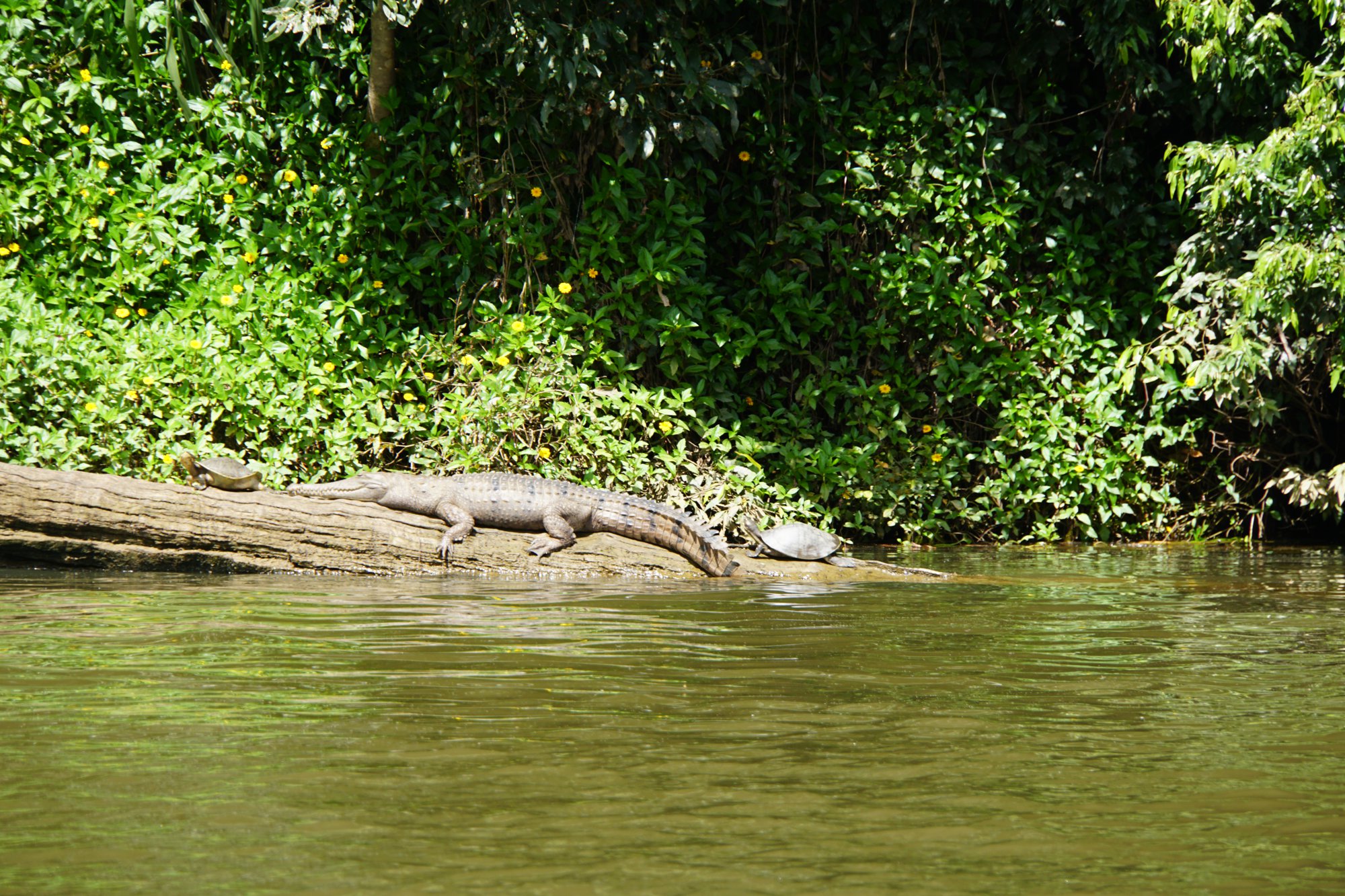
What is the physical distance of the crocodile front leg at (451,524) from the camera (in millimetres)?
7312

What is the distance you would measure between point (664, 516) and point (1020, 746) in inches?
173

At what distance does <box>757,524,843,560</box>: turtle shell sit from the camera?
7.64 meters

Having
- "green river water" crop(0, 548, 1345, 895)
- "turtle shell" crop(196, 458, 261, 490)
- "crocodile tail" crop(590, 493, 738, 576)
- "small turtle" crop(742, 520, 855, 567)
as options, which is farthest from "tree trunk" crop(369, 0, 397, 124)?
"green river water" crop(0, 548, 1345, 895)

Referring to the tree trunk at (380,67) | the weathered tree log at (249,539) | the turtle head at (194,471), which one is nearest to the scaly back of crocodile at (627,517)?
the weathered tree log at (249,539)

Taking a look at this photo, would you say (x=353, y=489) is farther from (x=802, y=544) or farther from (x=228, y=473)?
(x=802, y=544)

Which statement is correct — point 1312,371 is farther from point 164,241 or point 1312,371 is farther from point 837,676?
point 164,241

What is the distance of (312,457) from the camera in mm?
8977

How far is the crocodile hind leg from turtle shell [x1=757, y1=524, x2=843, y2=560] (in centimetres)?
123

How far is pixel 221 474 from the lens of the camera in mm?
7273

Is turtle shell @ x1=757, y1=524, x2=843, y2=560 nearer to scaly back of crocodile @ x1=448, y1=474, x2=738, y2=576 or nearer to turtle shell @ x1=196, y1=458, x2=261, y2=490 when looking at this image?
scaly back of crocodile @ x1=448, y1=474, x2=738, y2=576

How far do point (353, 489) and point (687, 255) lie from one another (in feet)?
11.3

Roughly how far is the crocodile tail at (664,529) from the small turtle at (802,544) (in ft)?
0.88

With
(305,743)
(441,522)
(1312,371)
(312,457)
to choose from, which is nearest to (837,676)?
(305,743)

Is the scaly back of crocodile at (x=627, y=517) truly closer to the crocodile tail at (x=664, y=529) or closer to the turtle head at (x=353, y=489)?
the crocodile tail at (x=664, y=529)
